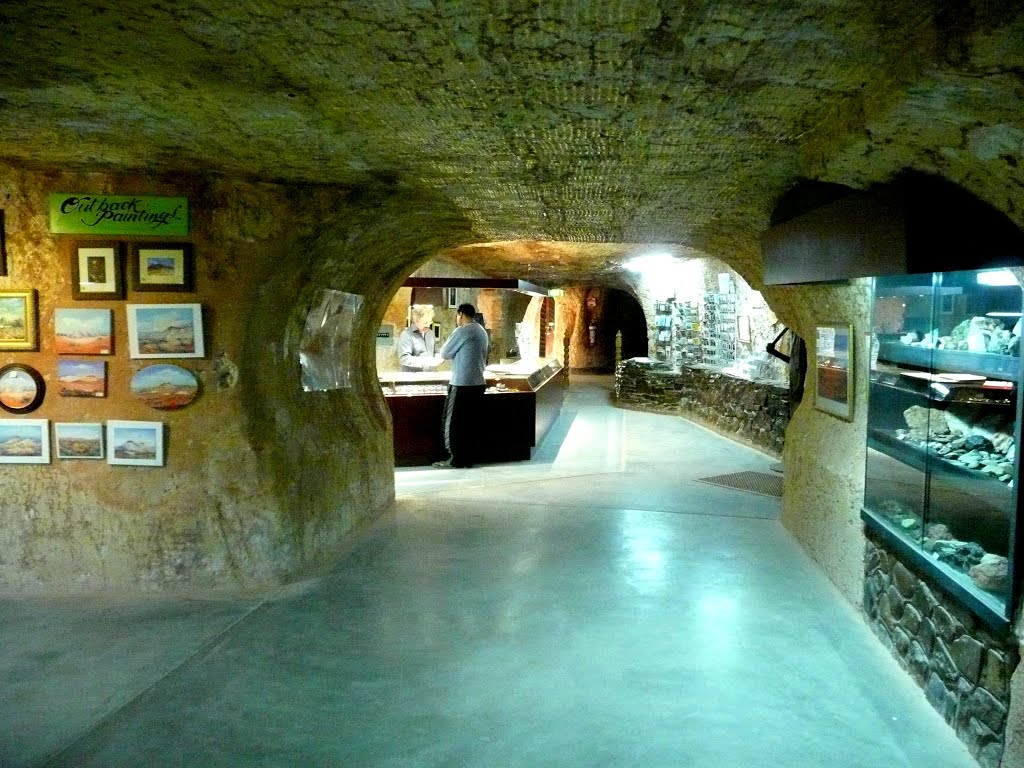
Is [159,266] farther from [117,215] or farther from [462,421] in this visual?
[462,421]

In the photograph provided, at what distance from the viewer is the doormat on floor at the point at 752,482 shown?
7.33 m

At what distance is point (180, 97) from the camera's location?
2881mm

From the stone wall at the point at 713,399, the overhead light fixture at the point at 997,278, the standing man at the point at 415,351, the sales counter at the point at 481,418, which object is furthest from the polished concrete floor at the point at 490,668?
the standing man at the point at 415,351

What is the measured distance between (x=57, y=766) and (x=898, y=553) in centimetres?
374

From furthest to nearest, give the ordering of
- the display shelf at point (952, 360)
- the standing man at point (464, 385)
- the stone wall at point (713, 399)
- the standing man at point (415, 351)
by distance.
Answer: the standing man at point (415, 351)
the stone wall at point (713, 399)
the standing man at point (464, 385)
the display shelf at point (952, 360)

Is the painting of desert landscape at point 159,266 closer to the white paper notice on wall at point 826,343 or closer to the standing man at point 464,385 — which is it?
the standing man at point 464,385

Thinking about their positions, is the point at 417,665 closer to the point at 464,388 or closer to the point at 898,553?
the point at 898,553

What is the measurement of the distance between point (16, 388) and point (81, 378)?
39cm

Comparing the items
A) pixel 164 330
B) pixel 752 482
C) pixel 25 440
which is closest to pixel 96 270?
pixel 164 330

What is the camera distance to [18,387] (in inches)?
172

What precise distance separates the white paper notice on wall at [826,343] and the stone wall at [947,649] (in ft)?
4.50

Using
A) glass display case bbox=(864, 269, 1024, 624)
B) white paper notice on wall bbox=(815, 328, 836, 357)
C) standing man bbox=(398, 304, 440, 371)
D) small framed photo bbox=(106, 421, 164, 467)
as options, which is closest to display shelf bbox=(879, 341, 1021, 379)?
glass display case bbox=(864, 269, 1024, 624)

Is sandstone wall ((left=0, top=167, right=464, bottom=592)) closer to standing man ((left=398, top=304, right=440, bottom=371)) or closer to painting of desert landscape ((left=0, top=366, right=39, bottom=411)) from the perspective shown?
painting of desert landscape ((left=0, top=366, right=39, bottom=411))

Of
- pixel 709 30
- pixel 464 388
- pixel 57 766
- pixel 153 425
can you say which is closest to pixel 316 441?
pixel 153 425
